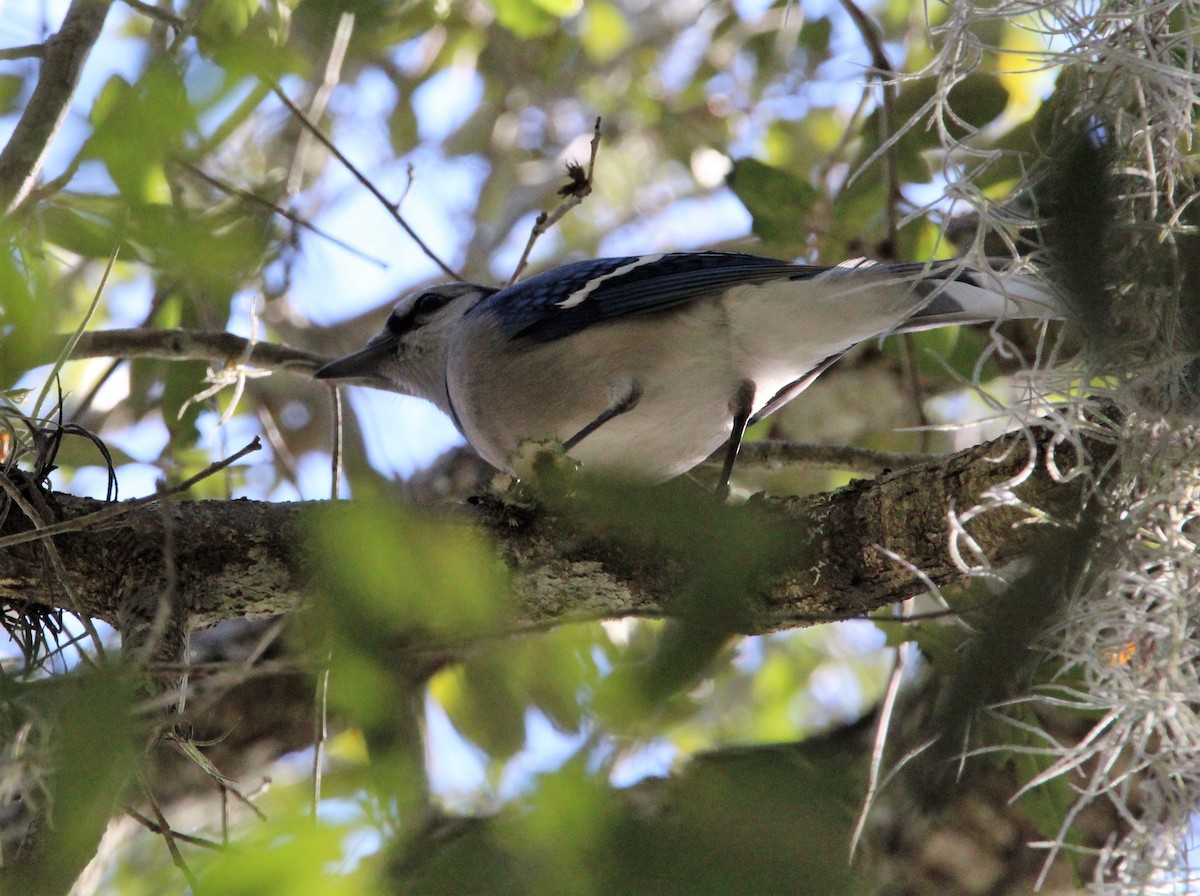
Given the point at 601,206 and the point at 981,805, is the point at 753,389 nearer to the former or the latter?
the point at 981,805

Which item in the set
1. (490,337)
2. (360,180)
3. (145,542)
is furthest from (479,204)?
(145,542)

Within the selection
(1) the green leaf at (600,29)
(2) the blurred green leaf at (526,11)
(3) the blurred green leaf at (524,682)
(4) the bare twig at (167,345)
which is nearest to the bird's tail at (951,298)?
(2) the blurred green leaf at (526,11)

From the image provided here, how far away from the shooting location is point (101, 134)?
1.11m

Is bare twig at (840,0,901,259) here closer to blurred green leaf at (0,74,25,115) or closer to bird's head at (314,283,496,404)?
bird's head at (314,283,496,404)

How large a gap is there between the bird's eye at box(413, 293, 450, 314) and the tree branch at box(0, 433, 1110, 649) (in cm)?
202

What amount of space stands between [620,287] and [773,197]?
727mm

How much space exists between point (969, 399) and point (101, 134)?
4907 mm

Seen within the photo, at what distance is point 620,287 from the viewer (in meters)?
3.77

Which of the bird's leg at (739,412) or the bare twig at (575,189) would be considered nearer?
the bare twig at (575,189)

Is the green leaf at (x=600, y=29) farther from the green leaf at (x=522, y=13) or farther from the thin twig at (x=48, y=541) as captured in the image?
the thin twig at (x=48, y=541)

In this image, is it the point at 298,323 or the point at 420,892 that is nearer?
the point at 420,892

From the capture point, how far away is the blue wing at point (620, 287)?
3.65 m

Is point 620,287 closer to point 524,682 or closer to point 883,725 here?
point 883,725

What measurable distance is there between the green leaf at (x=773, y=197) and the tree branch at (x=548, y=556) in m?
1.66
